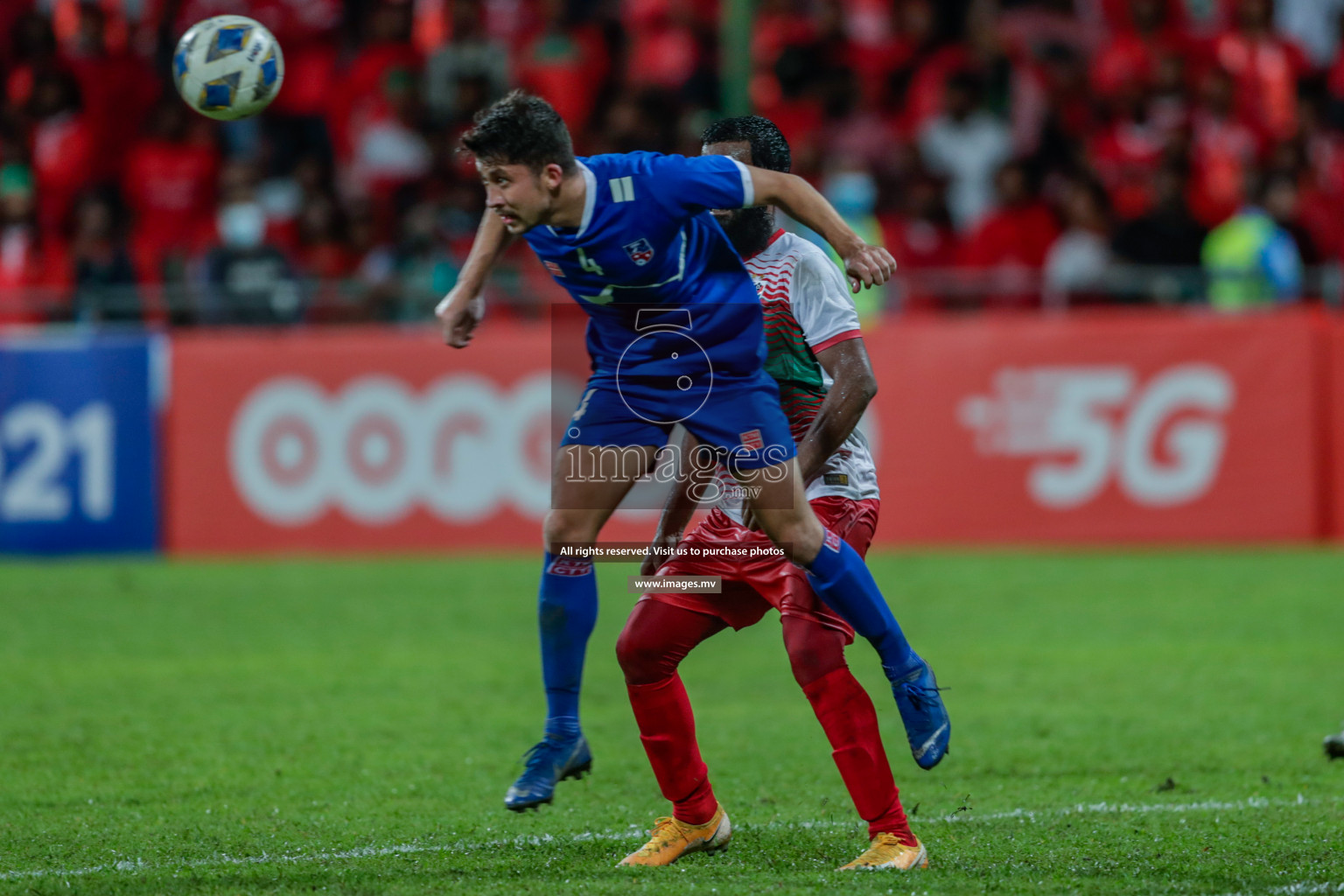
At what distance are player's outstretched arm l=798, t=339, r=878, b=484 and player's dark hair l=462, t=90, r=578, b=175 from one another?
955 millimetres

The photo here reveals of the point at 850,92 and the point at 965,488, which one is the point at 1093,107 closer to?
the point at 850,92

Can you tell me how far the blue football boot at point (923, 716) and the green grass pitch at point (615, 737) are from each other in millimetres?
327

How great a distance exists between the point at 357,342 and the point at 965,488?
14.7ft

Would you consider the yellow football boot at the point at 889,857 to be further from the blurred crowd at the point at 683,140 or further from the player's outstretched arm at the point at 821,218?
the blurred crowd at the point at 683,140

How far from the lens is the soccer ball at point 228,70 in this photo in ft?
19.0

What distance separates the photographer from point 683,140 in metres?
14.4

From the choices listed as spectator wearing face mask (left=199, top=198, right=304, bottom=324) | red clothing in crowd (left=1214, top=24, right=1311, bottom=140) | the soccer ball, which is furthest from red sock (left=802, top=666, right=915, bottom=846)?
red clothing in crowd (left=1214, top=24, right=1311, bottom=140)

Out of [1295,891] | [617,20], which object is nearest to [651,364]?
[1295,891]

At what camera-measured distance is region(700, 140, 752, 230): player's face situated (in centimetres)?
512

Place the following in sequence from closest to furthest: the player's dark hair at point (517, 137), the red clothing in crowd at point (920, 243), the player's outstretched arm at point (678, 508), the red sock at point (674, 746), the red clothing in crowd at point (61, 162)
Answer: the player's dark hair at point (517, 137), the red sock at point (674, 746), the player's outstretched arm at point (678, 508), the red clothing in crowd at point (920, 243), the red clothing in crowd at point (61, 162)

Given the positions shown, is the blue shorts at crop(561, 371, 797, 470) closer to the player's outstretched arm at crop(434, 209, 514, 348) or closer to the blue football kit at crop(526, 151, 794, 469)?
the blue football kit at crop(526, 151, 794, 469)

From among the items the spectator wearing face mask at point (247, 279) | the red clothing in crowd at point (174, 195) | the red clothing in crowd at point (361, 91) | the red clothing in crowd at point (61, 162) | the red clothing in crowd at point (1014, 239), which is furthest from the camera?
the red clothing in crowd at point (361, 91)

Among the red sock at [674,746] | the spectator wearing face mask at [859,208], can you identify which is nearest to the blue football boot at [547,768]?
the red sock at [674,746]

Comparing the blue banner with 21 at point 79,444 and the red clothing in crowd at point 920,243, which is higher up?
the red clothing in crowd at point 920,243
